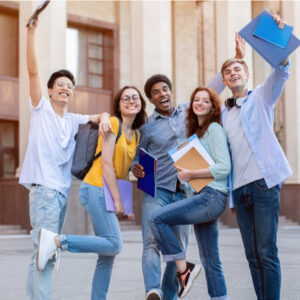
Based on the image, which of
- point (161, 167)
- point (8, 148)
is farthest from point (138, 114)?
point (8, 148)

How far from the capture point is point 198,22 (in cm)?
2491

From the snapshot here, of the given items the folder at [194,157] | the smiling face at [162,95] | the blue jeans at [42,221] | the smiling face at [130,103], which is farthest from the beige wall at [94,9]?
the blue jeans at [42,221]

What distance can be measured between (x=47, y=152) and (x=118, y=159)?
613 mm

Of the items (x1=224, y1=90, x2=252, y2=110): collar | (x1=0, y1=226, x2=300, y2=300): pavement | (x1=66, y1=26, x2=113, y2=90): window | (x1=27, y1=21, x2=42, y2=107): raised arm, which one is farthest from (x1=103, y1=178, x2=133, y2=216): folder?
(x1=66, y1=26, x2=113, y2=90): window

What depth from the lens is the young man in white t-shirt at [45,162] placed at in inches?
183

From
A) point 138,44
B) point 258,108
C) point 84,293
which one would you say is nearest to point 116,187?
point 258,108

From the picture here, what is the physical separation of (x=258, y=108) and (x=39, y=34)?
36.9 ft

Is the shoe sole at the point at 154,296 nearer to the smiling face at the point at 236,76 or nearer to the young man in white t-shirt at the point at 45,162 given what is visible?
the young man in white t-shirt at the point at 45,162

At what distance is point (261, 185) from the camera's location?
4566 millimetres

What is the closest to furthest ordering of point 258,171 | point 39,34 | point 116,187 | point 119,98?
point 258,171 < point 116,187 < point 119,98 < point 39,34

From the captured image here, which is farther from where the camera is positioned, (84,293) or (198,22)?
(198,22)

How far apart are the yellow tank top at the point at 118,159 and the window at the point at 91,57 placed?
56.1 ft

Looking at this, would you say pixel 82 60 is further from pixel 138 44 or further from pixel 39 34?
pixel 39 34

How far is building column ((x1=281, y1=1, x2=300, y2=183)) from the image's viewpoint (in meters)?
20.5
